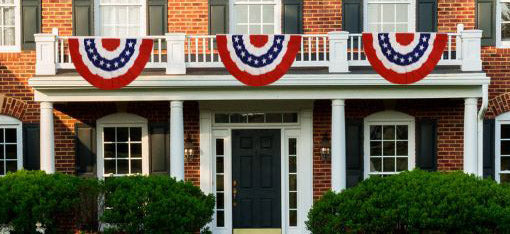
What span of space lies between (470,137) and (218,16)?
5.13 meters

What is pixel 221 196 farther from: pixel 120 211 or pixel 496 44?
pixel 496 44

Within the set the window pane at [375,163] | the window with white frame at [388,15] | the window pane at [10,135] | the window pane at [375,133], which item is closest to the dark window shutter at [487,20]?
the window with white frame at [388,15]

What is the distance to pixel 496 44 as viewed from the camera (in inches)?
513

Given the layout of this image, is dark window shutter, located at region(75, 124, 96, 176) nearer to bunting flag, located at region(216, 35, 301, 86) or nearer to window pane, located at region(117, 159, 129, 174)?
window pane, located at region(117, 159, 129, 174)

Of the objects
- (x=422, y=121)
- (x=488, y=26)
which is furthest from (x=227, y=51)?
(x=488, y=26)

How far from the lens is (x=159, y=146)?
13.1 m

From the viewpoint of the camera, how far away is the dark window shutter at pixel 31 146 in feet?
42.7

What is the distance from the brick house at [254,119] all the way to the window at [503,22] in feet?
0.06

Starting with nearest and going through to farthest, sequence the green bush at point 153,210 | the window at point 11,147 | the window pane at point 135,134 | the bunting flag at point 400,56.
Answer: the green bush at point 153,210 < the bunting flag at point 400,56 < the window at point 11,147 < the window pane at point 135,134

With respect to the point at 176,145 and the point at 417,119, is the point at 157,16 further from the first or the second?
the point at 417,119

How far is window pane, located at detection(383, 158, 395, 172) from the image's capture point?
13.2 m

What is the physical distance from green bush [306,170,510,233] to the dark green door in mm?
3647

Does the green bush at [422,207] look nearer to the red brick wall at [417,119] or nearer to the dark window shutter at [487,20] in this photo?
the red brick wall at [417,119]

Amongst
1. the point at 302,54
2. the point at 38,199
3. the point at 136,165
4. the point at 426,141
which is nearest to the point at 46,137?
the point at 38,199
